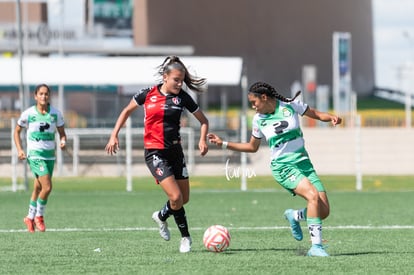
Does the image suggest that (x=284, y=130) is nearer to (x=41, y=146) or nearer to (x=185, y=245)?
(x=185, y=245)

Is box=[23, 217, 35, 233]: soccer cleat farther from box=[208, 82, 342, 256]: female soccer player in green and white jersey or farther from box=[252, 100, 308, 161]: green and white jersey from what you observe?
box=[252, 100, 308, 161]: green and white jersey

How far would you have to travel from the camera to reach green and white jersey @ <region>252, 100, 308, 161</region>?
12383 millimetres

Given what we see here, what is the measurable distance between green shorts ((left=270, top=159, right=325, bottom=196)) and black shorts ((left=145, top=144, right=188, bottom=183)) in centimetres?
112

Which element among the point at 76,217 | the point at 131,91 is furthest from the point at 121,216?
the point at 131,91

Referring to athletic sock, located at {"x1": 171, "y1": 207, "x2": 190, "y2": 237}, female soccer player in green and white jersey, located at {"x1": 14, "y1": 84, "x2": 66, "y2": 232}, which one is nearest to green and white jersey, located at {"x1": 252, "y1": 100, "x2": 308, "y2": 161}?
athletic sock, located at {"x1": 171, "y1": 207, "x2": 190, "y2": 237}

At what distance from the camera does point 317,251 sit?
39.4 feet

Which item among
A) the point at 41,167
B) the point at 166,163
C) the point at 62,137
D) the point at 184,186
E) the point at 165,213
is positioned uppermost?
the point at 166,163

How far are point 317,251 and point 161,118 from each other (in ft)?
7.62

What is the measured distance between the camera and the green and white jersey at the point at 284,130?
12383mm

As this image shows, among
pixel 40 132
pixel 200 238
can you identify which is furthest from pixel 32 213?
pixel 200 238

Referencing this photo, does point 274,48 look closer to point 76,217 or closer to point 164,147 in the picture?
point 76,217

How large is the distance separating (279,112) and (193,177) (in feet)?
87.2

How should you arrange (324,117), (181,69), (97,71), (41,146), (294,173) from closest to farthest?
(324,117) < (294,173) < (181,69) < (41,146) < (97,71)

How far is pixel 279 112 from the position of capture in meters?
12.4
